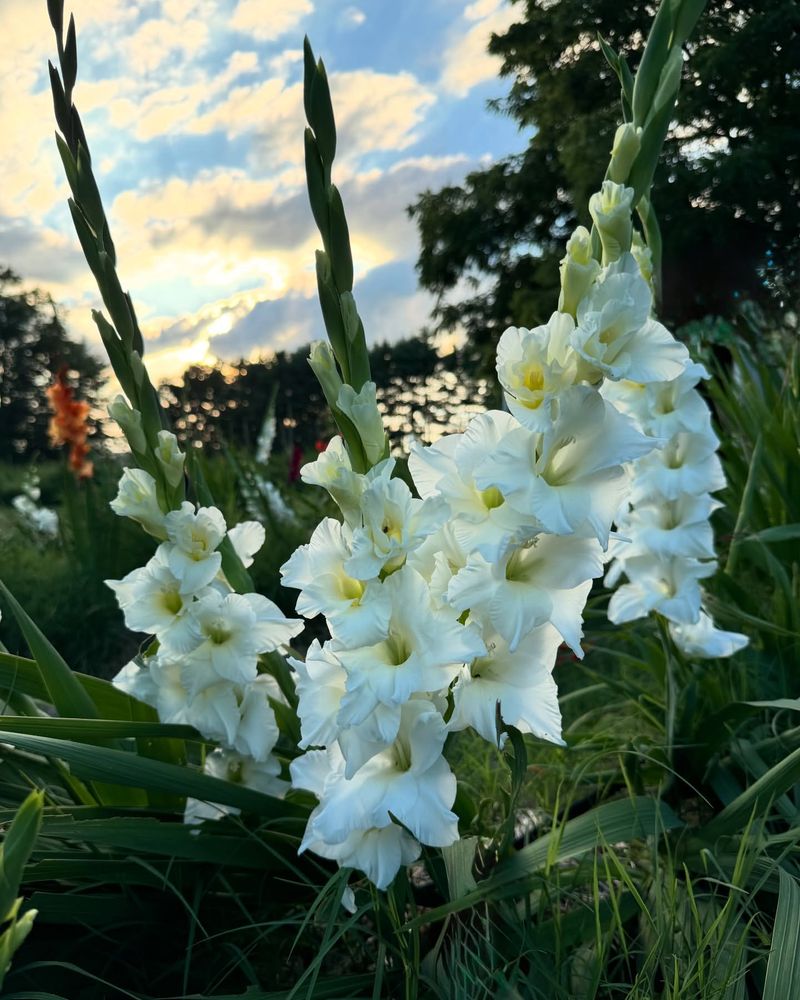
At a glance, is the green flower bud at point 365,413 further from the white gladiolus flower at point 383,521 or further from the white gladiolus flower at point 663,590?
the white gladiolus flower at point 663,590

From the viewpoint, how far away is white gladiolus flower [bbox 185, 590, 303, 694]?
1063 mm

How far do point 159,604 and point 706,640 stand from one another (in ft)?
3.17

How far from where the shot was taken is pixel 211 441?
27.2 feet

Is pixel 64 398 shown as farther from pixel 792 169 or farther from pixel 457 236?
pixel 457 236

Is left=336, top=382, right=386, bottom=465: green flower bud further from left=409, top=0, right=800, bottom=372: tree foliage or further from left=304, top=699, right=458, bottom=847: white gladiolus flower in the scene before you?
left=409, top=0, right=800, bottom=372: tree foliage

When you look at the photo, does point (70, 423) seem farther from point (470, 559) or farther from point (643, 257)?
point (470, 559)

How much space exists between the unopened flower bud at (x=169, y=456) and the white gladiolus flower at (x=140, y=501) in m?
0.03

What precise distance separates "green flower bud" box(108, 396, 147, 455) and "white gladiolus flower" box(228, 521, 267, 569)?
8.6 inches

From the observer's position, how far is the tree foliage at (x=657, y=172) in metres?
11.9

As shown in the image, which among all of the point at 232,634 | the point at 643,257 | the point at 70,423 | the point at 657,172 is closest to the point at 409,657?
the point at 232,634

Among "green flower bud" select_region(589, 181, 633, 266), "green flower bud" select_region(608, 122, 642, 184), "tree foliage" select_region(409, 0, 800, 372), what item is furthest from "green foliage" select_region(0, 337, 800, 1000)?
"tree foliage" select_region(409, 0, 800, 372)

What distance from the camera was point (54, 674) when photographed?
111cm

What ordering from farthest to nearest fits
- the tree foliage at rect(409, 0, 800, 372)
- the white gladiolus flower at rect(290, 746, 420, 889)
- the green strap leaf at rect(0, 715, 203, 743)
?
the tree foliage at rect(409, 0, 800, 372) < the green strap leaf at rect(0, 715, 203, 743) < the white gladiolus flower at rect(290, 746, 420, 889)

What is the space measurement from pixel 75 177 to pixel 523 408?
661 millimetres
